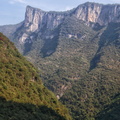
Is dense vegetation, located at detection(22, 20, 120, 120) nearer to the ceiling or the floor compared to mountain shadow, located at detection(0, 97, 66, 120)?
nearer to the floor

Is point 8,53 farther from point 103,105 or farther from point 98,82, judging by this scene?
point 98,82

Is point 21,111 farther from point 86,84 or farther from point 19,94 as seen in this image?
point 86,84

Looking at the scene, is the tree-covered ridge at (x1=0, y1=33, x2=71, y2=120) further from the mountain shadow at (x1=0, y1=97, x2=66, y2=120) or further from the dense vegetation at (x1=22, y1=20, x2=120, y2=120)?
→ the dense vegetation at (x1=22, y1=20, x2=120, y2=120)

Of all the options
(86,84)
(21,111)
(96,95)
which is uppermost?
(21,111)

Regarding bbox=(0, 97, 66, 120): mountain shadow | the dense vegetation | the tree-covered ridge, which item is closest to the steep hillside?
the dense vegetation

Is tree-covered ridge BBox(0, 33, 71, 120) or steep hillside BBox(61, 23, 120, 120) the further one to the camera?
steep hillside BBox(61, 23, 120, 120)

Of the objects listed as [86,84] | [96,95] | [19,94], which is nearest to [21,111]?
[19,94]

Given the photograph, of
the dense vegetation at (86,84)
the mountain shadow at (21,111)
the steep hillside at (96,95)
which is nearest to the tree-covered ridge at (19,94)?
the mountain shadow at (21,111)

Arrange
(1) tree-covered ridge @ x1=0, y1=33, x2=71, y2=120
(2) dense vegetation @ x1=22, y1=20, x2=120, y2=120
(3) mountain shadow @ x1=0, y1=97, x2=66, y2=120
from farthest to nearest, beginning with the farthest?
(2) dense vegetation @ x1=22, y1=20, x2=120, y2=120
(1) tree-covered ridge @ x1=0, y1=33, x2=71, y2=120
(3) mountain shadow @ x1=0, y1=97, x2=66, y2=120

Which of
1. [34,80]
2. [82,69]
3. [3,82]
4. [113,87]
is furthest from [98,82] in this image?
[3,82]
